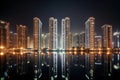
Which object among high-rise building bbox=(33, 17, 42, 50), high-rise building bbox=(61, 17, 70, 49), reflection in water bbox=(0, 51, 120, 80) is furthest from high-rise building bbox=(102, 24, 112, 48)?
reflection in water bbox=(0, 51, 120, 80)

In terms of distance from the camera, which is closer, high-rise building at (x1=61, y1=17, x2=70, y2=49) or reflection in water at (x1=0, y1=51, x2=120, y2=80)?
reflection in water at (x1=0, y1=51, x2=120, y2=80)

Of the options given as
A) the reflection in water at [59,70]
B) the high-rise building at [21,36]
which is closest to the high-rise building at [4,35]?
the high-rise building at [21,36]

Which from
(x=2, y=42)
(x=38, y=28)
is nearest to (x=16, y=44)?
(x=38, y=28)

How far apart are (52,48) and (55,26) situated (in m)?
14.9

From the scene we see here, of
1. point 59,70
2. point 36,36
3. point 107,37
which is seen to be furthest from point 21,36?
point 59,70

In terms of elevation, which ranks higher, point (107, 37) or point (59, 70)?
point (107, 37)

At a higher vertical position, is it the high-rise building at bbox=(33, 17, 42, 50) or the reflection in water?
the high-rise building at bbox=(33, 17, 42, 50)

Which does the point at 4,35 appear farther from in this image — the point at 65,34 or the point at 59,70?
the point at 59,70

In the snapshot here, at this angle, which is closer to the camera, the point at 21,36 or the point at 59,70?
the point at 59,70

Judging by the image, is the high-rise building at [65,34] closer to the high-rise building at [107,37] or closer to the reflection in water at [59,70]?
the high-rise building at [107,37]

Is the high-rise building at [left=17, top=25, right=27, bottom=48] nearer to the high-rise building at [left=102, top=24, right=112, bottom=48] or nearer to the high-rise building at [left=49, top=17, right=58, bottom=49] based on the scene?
the high-rise building at [left=49, top=17, right=58, bottom=49]

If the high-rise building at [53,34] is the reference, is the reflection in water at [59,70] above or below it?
below

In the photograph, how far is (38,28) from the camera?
143 m

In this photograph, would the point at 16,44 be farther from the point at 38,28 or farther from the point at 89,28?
the point at 89,28
